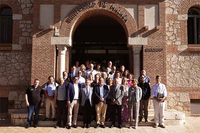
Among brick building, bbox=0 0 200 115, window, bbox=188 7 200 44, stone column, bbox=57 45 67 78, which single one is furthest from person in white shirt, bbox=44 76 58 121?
window, bbox=188 7 200 44

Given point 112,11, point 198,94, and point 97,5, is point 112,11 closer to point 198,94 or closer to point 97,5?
point 97,5

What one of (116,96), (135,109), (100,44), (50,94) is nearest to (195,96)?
(135,109)

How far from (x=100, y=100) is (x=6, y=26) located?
7.71 metres

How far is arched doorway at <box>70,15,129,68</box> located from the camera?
13.8m

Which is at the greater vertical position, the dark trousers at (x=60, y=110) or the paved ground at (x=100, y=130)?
the dark trousers at (x=60, y=110)

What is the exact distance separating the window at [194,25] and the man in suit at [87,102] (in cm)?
709

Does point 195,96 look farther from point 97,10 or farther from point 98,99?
point 97,10

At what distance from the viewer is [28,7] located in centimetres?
1138

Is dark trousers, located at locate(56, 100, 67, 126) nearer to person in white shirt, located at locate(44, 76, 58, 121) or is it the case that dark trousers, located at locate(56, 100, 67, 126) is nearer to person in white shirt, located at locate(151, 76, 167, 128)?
person in white shirt, located at locate(44, 76, 58, 121)

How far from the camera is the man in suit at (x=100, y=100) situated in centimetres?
764

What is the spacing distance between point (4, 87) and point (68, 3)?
5602 mm

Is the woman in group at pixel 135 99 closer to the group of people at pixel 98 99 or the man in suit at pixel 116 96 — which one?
the group of people at pixel 98 99

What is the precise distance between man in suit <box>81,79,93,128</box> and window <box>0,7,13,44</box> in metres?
6.52

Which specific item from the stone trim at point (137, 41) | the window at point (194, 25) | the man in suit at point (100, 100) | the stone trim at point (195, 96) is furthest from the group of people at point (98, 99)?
the window at point (194, 25)
